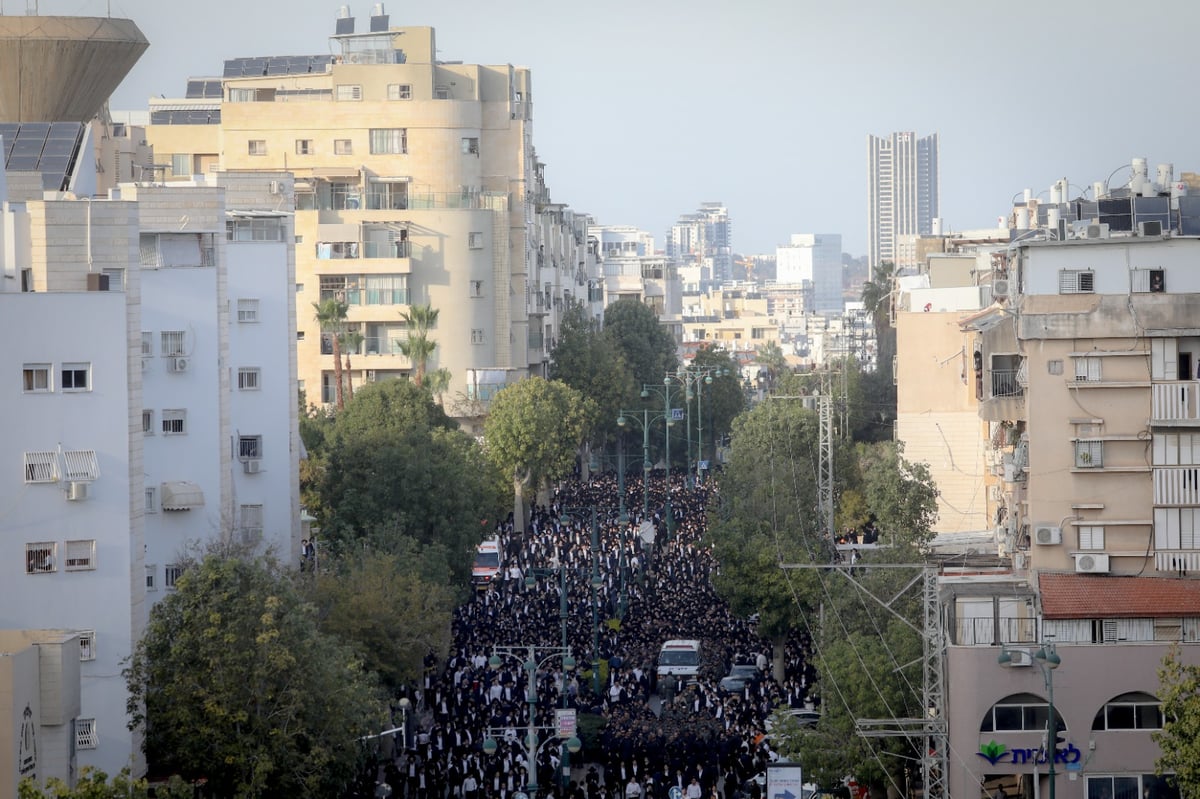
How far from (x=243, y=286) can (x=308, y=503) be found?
8159 millimetres

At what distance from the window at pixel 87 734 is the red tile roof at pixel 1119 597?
16277mm

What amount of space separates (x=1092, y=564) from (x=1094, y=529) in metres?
0.70

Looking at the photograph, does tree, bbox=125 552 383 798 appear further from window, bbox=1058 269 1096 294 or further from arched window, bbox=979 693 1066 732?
window, bbox=1058 269 1096 294

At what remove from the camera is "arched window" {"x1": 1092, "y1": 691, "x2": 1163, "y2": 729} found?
32.8m

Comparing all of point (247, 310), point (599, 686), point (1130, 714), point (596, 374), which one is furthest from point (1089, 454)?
point (596, 374)

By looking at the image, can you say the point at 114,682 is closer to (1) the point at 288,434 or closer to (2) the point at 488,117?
(1) the point at 288,434

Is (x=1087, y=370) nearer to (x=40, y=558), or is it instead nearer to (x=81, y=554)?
(x=81, y=554)

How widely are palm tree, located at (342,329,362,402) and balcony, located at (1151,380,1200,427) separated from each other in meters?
44.3

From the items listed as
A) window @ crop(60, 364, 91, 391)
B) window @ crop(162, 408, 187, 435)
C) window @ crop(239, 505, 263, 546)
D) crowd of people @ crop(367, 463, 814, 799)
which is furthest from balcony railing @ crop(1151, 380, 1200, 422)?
window @ crop(239, 505, 263, 546)

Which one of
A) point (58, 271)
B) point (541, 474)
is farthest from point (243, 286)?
point (541, 474)

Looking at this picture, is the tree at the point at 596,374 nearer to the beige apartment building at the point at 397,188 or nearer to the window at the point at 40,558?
the beige apartment building at the point at 397,188

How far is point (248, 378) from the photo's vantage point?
46906 mm

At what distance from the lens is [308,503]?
2076 inches

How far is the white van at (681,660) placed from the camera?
47594 millimetres
